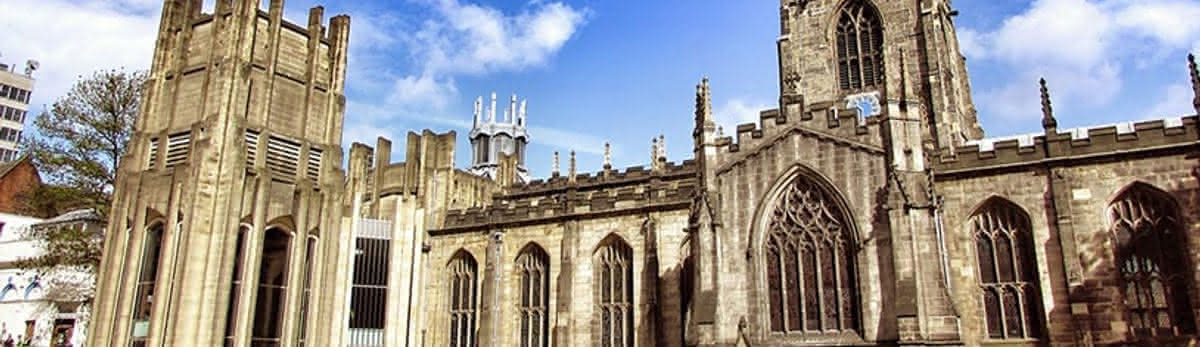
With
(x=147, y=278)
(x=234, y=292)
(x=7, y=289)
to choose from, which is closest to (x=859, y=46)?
(x=234, y=292)

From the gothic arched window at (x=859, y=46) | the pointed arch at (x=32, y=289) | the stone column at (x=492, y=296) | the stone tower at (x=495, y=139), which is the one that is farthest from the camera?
the stone tower at (x=495, y=139)

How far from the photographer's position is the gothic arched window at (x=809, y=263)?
2080 centimetres

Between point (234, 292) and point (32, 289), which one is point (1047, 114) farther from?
point (32, 289)

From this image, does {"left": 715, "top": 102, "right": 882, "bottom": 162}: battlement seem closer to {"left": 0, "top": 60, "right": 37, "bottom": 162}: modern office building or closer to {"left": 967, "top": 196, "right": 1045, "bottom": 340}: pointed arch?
{"left": 967, "top": 196, "right": 1045, "bottom": 340}: pointed arch

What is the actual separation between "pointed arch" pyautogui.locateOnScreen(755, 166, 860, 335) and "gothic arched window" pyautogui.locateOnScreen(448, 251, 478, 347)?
13.5 m

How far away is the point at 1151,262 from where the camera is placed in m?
20.5

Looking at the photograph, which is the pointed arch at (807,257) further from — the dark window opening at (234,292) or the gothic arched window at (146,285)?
the gothic arched window at (146,285)

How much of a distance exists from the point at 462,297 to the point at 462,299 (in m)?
0.08

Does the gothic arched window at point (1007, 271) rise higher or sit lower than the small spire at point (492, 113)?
lower

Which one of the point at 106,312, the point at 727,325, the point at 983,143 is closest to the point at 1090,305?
Result: the point at 983,143

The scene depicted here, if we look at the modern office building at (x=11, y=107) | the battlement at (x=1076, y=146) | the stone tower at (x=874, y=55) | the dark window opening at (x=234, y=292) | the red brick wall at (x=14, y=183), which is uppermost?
the modern office building at (x=11, y=107)

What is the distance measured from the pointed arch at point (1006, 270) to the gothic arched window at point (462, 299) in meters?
17.7

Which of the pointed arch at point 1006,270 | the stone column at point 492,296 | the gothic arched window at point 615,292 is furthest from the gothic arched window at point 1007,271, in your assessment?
the stone column at point 492,296

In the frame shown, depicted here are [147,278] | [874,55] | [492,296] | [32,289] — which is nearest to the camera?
[147,278]
